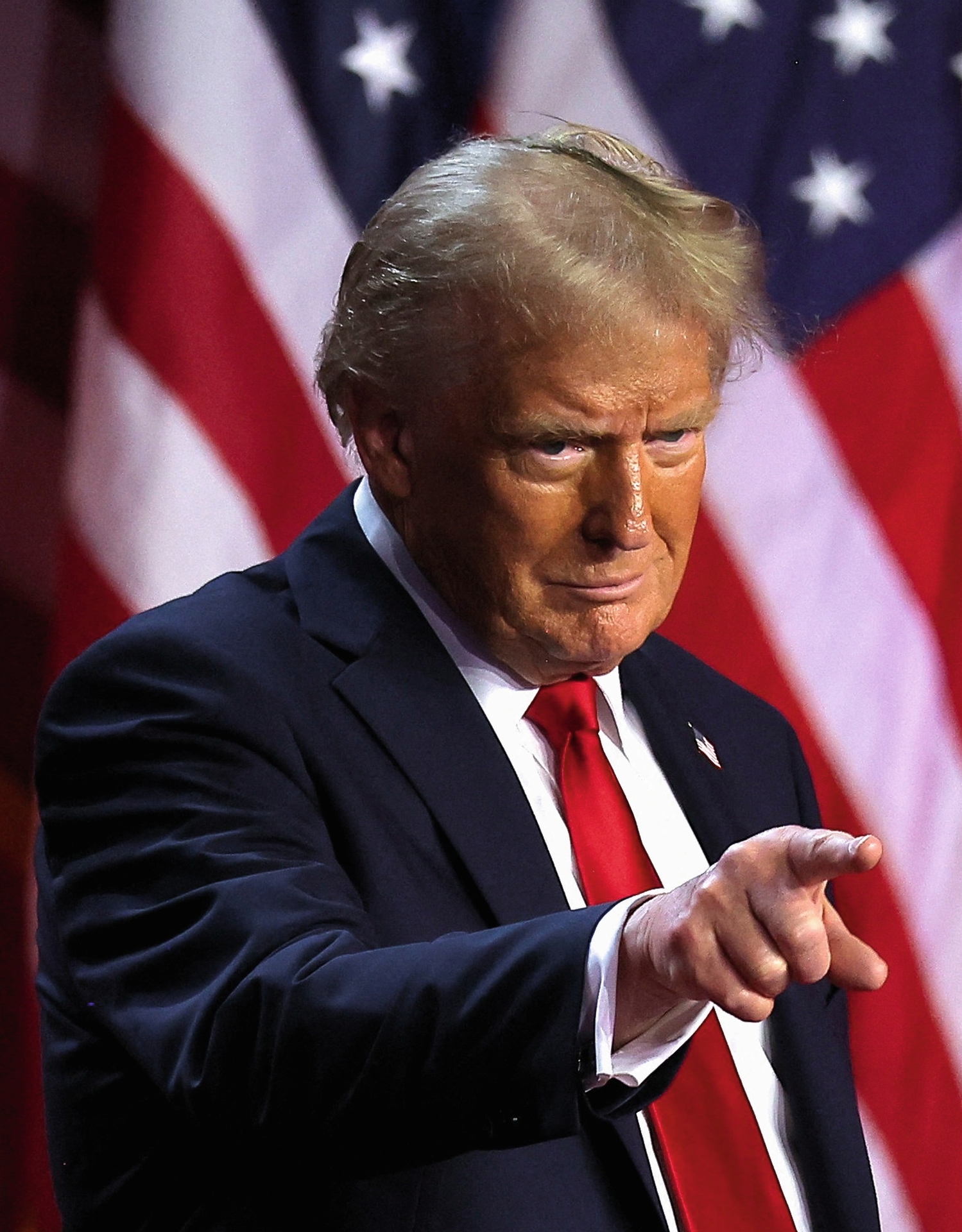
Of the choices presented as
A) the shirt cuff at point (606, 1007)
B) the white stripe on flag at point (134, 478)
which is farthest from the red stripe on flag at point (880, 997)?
the shirt cuff at point (606, 1007)

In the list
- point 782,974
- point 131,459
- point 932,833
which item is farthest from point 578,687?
point 932,833

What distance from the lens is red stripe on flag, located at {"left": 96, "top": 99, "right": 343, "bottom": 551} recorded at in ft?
6.75

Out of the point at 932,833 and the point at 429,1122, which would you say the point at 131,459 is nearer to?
the point at 932,833

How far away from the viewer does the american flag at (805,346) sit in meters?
2.11

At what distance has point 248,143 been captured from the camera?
82.1 inches

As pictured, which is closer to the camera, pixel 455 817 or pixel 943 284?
pixel 455 817

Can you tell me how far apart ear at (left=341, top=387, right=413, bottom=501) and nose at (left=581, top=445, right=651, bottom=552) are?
16cm

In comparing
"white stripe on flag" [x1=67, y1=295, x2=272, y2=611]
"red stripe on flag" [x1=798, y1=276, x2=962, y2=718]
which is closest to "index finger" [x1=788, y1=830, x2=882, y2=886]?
"white stripe on flag" [x1=67, y1=295, x2=272, y2=611]

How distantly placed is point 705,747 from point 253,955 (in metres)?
0.61

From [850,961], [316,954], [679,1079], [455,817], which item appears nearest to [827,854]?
[850,961]

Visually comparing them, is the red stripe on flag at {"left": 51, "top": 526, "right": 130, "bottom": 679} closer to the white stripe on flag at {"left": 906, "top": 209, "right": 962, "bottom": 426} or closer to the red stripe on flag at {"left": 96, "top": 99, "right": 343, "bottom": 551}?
the red stripe on flag at {"left": 96, "top": 99, "right": 343, "bottom": 551}

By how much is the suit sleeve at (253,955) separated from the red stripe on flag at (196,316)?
92 centimetres

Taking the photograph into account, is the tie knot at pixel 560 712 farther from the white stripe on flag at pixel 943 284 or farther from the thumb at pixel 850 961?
the white stripe on flag at pixel 943 284

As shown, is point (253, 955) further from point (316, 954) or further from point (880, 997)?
point (880, 997)
